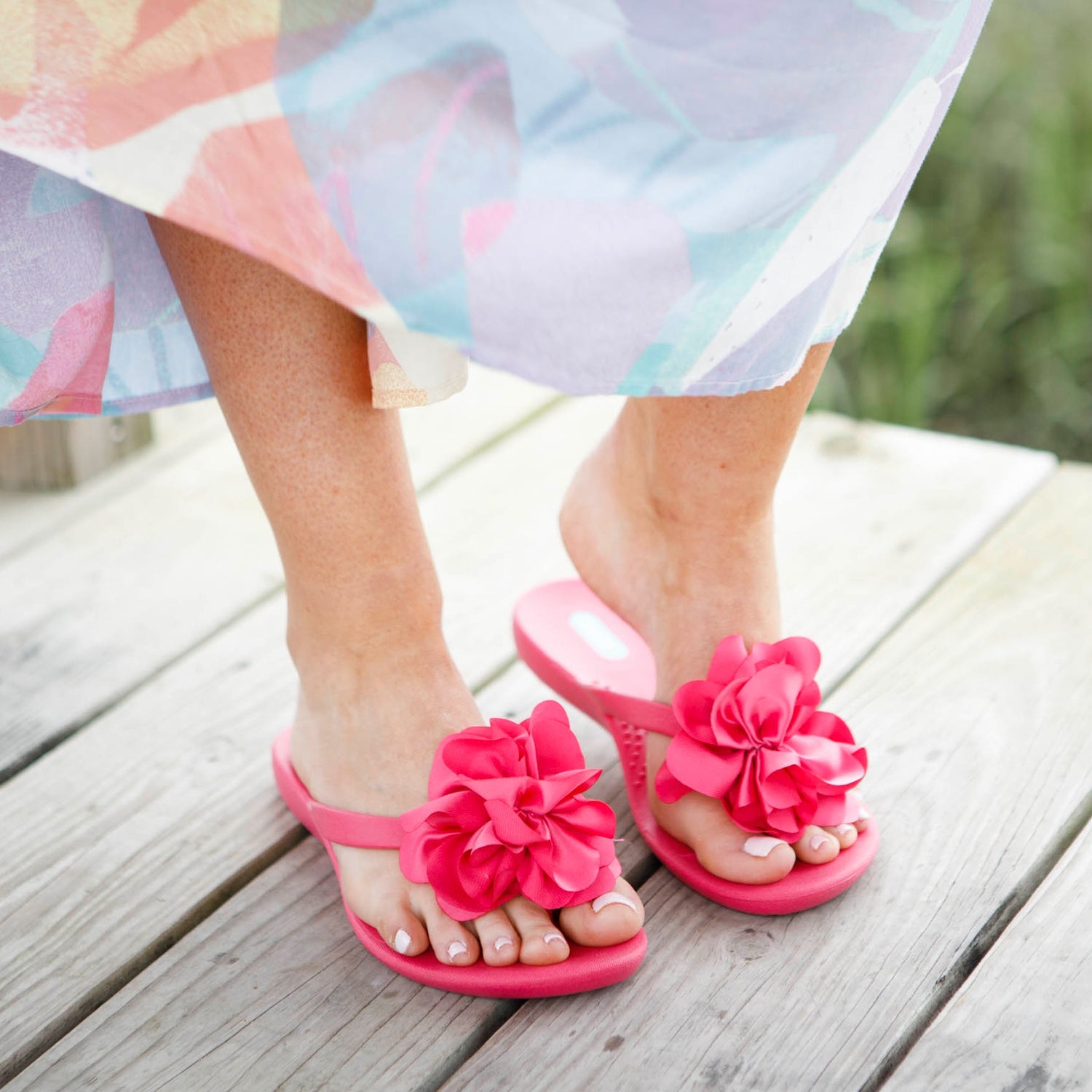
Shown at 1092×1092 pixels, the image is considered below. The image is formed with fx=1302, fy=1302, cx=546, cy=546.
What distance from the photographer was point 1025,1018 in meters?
0.80

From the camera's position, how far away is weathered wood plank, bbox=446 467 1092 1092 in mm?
783

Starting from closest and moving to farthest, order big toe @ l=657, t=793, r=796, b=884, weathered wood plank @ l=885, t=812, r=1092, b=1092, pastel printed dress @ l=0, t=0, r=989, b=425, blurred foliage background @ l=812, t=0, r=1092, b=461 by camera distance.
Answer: pastel printed dress @ l=0, t=0, r=989, b=425, weathered wood plank @ l=885, t=812, r=1092, b=1092, big toe @ l=657, t=793, r=796, b=884, blurred foliage background @ l=812, t=0, r=1092, b=461

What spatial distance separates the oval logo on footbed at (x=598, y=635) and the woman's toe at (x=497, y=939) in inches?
11.5

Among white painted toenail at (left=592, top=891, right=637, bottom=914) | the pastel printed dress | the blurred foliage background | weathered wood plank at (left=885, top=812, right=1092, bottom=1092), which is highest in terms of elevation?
the pastel printed dress

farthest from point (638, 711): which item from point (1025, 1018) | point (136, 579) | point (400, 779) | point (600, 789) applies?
point (136, 579)

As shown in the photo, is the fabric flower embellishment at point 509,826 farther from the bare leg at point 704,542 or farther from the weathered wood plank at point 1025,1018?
the weathered wood plank at point 1025,1018

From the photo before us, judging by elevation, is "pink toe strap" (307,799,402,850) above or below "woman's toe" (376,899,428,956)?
above

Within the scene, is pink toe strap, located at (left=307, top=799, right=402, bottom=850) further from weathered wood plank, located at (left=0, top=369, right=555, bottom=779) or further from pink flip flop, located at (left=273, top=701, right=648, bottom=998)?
weathered wood plank, located at (left=0, top=369, right=555, bottom=779)

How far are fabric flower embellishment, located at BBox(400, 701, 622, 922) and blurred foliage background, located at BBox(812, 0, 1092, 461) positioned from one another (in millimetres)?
1368

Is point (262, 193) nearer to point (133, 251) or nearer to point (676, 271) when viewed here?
point (676, 271)

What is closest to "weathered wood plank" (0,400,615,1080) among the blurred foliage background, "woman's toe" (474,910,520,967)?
"woman's toe" (474,910,520,967)

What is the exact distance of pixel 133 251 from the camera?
960 millimetres

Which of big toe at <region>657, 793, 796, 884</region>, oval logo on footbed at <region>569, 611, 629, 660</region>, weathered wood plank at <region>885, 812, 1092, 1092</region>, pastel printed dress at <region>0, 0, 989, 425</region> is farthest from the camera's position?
oval logo on footbed at <region>569, 611, 629, 660</region>

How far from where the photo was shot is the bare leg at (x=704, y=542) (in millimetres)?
893
